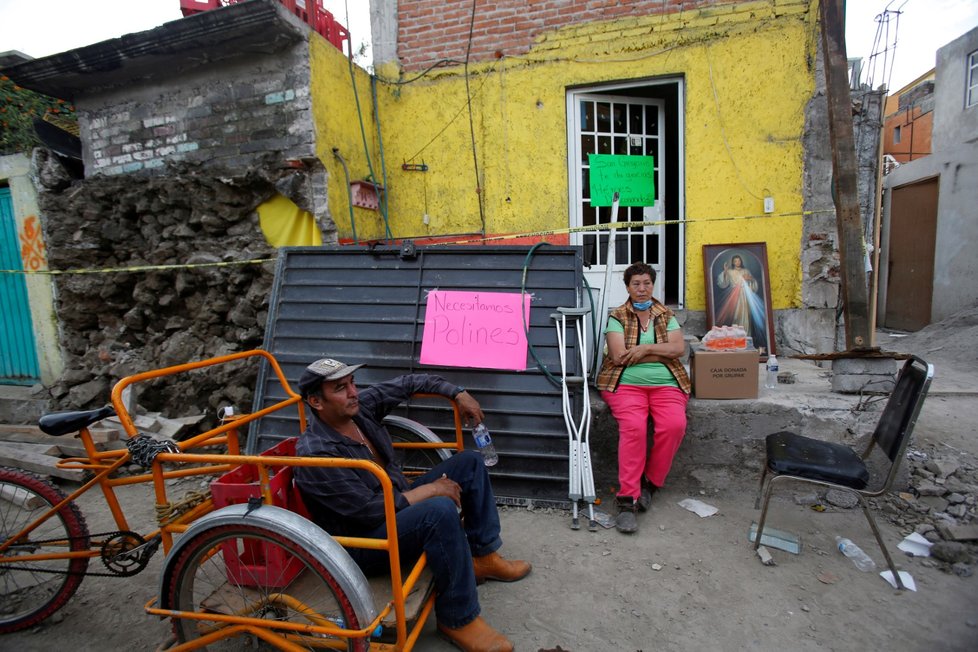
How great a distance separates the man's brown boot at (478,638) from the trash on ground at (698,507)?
170 centimetres

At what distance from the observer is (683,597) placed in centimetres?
251

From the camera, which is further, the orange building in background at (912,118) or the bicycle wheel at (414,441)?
the orange building in background at (912,118)

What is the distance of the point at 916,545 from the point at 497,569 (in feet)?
7.77

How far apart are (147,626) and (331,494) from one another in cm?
143

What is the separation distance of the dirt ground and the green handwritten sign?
10.5 feet

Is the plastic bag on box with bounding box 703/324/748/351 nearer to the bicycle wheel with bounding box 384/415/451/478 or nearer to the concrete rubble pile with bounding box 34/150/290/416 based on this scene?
the bicycle wheel with bounding box 384/415/451/478

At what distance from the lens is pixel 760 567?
2715mm

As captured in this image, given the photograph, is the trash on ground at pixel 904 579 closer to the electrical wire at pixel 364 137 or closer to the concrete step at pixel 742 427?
the concrete step at pixel 742 427

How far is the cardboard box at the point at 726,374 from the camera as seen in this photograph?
3.56 metres

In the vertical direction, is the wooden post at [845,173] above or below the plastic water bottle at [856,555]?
above

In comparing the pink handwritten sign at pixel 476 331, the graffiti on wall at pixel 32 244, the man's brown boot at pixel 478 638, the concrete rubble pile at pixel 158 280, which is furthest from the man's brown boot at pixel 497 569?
the graffiti on wall at pixel 32 244

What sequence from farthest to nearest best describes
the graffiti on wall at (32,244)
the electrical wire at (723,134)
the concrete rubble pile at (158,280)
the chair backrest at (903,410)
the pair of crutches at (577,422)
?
the graffiti on wall at (32,244) → the concrete rubble pile at (158,280) → the electrical wire at (723,134) → the pair of crutches at (577,422) → the chair backrest at (903,410)

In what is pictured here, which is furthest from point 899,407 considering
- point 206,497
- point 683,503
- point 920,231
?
point 920,231

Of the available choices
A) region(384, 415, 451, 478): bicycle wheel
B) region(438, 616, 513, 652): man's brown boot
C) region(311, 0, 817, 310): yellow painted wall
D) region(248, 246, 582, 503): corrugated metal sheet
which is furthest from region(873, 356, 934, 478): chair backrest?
region(311, 0, 817, 310): yellow painted wall
